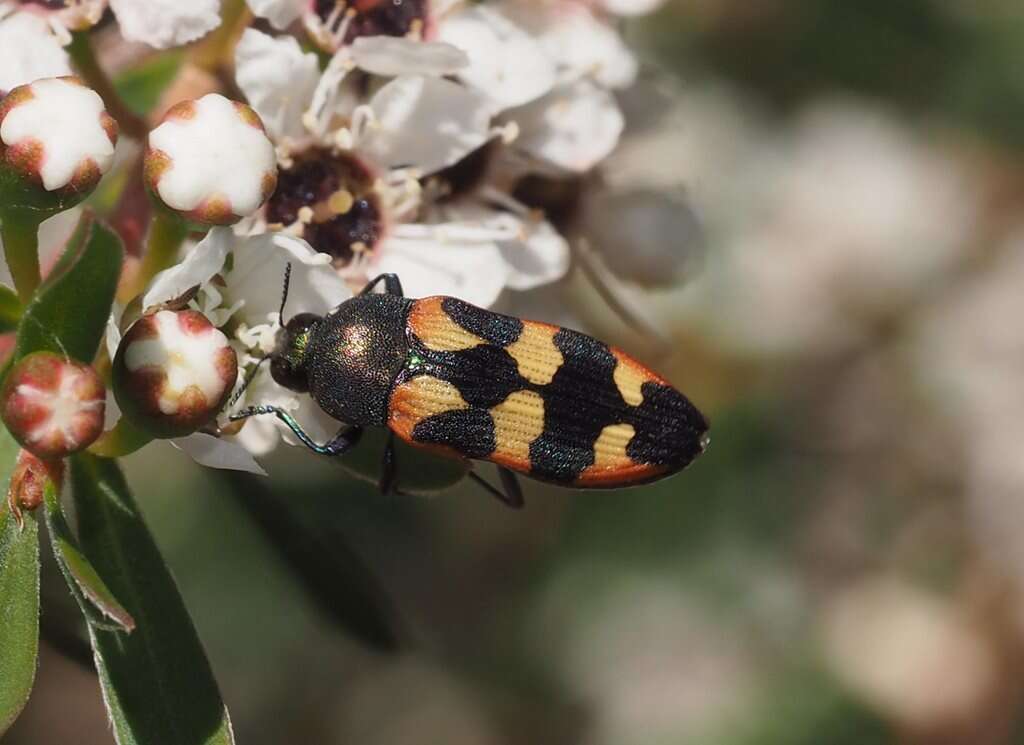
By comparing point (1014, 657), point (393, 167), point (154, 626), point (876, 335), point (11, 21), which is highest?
point (11, 21)

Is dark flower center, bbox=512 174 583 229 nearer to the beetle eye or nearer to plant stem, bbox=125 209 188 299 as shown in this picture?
the beetle eye

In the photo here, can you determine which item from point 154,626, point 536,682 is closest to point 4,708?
point 154,626

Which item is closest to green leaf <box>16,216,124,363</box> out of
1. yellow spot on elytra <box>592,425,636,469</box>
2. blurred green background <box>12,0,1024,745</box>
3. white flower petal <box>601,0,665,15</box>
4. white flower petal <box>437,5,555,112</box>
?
white flower petal <box>437,5,555,112</box>

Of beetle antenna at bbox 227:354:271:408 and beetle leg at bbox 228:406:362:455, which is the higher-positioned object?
beetle antenna at bbox 227:354:271:408

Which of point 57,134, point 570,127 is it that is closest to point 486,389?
point 570,127

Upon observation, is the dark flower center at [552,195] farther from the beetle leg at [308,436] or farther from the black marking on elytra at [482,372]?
the beetle leg at [308,436]

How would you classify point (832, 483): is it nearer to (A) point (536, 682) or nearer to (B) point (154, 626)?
(A) point (536, 682)

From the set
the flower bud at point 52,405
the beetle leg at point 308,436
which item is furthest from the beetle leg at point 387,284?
the flower bud at point 52,405
